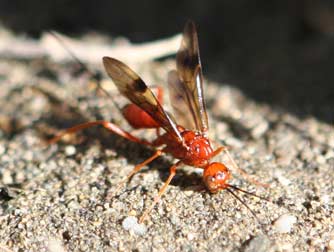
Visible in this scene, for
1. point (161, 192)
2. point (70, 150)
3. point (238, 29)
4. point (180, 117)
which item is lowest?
point (70, 150)

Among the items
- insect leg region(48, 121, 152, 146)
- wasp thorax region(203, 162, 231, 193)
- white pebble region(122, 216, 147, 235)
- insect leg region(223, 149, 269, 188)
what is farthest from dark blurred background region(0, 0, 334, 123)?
white pebble region(122, 216, 147, 235)

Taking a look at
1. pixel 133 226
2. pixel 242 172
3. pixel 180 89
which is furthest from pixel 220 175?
pixel 180 89

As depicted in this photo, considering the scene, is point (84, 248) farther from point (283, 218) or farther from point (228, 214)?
point (283, 218)

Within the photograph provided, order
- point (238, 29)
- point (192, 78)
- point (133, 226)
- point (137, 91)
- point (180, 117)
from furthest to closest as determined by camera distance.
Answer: point (238, 29) → point (180, 117) → point (192, 78) → point (137, 91) → point (133, 226)

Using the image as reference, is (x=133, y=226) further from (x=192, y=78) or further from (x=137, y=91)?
(x=192, y=78)

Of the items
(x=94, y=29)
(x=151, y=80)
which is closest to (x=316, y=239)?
(x=151, y=80)

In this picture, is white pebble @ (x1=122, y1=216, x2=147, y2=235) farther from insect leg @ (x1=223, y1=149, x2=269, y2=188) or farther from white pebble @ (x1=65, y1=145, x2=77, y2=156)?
white pebble @ (x1=65, y1=145, x2=77, y2=156)

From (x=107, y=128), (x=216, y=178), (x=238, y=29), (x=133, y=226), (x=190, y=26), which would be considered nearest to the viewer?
(x=133, y=226)
